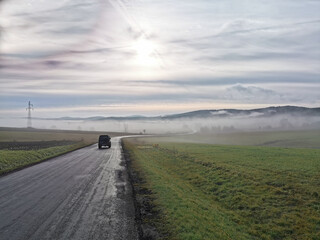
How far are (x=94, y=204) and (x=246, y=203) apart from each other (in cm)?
823

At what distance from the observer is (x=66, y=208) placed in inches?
462

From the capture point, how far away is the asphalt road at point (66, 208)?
29.7 feet

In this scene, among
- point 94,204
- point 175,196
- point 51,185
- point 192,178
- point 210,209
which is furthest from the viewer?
point 192,178

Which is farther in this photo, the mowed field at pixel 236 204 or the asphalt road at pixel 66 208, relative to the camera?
the mowed field at pixel 236 204

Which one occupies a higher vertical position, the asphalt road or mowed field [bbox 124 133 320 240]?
the asphalt road

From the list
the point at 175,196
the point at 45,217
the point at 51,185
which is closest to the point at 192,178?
the point at 175,196

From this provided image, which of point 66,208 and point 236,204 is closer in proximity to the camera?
point 66,208

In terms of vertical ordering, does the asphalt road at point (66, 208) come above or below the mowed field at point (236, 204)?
above

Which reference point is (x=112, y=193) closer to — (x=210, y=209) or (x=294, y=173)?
(x=210, y=209)

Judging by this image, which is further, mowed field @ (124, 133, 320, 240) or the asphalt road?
mowed field @ (124, 133, 320, 240)

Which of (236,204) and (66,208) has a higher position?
(66,208)

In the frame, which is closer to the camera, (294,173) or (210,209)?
(210,209)

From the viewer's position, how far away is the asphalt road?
29.7ft

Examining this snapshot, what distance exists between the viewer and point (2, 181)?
59.7ft
